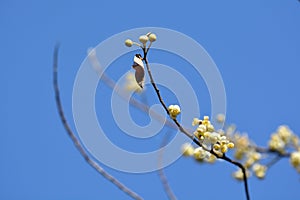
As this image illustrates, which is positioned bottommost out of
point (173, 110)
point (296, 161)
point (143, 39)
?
point (296, 161)

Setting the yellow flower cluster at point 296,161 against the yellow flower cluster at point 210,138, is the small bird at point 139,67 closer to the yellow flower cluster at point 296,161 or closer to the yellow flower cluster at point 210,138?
the yellow flower cluster at point 210,138

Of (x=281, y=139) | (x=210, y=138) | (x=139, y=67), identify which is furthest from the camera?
(x=281, y=139)

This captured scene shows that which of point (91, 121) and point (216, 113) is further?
point (91, 121)

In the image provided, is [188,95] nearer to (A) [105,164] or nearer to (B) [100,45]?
(A) [105,164]

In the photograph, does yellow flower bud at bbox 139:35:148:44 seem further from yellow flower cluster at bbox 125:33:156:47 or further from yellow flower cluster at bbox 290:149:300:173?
yellow flower cluster at bbox 290:149:300:173

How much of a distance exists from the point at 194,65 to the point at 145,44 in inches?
24.1

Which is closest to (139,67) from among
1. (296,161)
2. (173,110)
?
(173,110)

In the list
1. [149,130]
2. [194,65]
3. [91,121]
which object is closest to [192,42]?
[194,65]

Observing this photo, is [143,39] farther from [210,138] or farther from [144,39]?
[210,138]

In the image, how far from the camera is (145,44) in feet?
5.71

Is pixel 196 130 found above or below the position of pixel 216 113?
below

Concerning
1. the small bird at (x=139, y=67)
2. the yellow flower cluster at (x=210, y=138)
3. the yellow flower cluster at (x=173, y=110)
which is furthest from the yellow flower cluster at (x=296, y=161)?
the small bird at (x=139, y=67)

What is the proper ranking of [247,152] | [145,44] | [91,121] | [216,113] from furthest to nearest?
1. [247,152]
2. [91,121]
3. [216,113]
4. [145,44]

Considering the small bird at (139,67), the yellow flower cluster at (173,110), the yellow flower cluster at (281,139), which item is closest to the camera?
the small bird at (139,67)
